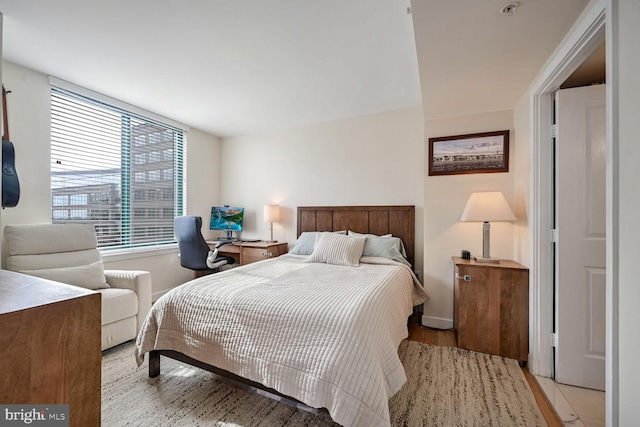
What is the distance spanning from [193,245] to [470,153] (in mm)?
3291

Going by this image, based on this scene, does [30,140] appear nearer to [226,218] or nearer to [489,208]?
[226,218]

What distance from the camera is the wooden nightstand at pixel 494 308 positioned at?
222cm

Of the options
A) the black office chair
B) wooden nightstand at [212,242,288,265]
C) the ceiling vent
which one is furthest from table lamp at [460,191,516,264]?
the black office chair

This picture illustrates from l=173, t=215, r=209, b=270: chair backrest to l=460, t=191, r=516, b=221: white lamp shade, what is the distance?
9.54ft

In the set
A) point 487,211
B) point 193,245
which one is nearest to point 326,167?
point 193,245

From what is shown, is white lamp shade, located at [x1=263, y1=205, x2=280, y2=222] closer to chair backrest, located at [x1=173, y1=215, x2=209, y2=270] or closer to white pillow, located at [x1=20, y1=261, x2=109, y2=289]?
chair backrest, located at [x1=173, y1=215, x2=209, y2=270]

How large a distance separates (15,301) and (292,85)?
9.06 feet

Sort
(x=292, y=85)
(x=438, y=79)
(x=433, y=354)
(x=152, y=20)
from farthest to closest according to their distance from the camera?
(x=292, y=85), (x=433, y=354), (x=438, y=79), (x=152, y=20)

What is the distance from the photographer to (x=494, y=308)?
90.6 inches

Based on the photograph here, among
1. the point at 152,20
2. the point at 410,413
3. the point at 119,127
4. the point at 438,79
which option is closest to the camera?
the point at 410,413

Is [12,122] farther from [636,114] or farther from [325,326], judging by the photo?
[636,114]

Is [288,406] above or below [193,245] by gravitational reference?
below

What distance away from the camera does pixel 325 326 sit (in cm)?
142

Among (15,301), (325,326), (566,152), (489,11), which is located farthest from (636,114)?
(15,301)
